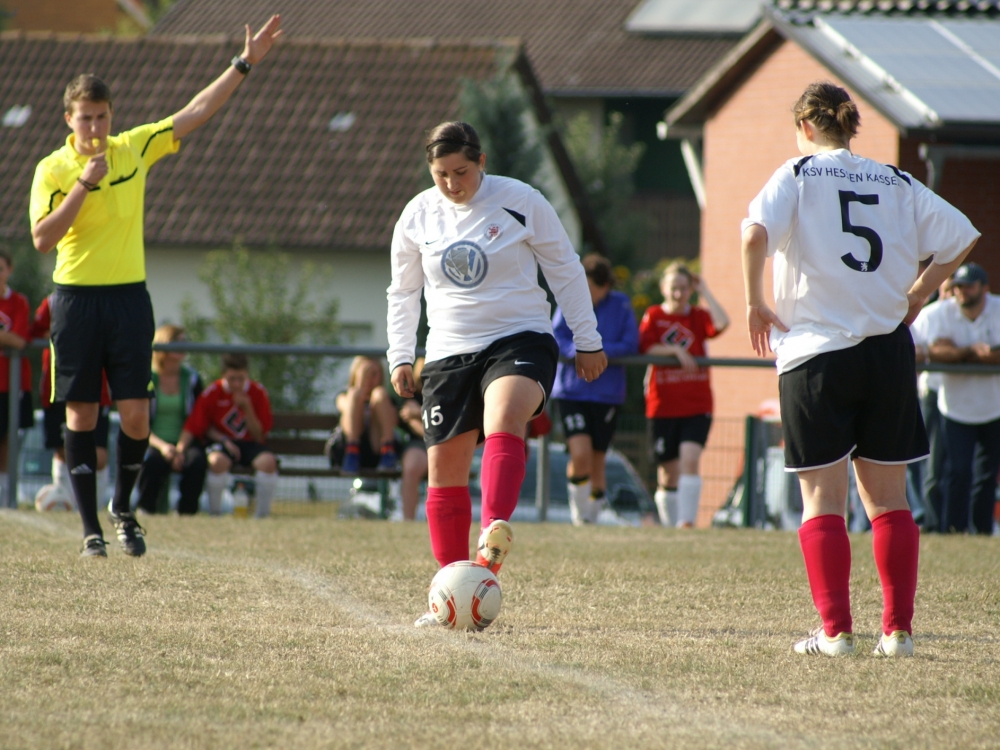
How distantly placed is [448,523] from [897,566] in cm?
179

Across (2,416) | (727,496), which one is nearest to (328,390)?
(2,416)

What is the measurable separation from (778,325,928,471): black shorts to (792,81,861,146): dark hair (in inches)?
29.3

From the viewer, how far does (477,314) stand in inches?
224

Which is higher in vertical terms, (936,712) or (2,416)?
(2,416)

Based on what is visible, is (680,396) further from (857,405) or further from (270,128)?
(270,128)

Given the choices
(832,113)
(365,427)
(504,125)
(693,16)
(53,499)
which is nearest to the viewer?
(832,113)

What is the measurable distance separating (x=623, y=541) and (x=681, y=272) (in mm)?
2742

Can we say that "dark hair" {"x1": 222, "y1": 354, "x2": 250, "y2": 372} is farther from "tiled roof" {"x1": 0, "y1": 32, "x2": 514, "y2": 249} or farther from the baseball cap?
"tiled roof" {"x1": 0, "y1": 32, "x2": 514, "y2": 249}

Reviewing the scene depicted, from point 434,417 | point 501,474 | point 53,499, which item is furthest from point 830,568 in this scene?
point 53,499

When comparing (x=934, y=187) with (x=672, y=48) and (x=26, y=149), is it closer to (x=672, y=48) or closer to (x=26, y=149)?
(x=26, y=149)

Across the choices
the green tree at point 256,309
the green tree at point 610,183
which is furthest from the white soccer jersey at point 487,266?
the green tree at point 610,183

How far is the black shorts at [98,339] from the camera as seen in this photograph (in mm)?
6949

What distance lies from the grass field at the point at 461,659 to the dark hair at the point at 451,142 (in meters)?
1.87

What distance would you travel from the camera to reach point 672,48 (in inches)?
1615
